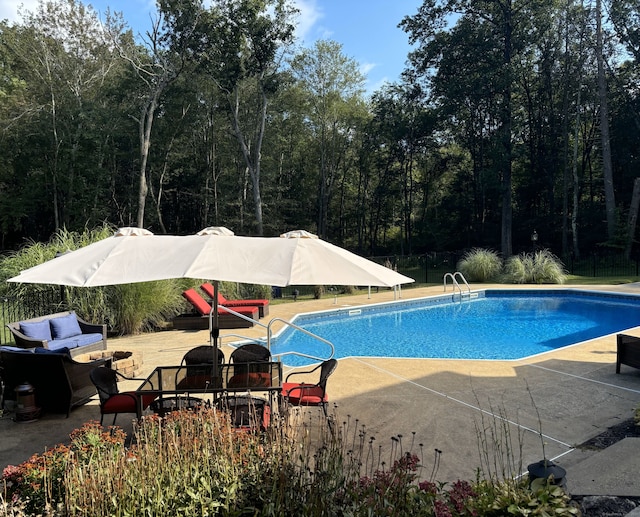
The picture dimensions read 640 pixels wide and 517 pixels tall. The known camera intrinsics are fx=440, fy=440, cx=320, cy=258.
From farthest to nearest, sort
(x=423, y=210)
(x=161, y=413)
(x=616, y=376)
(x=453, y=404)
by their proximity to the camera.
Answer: (x=423, y=210) → (x=616, y=376) → (x=453, y=404) → (x=161, y=413)

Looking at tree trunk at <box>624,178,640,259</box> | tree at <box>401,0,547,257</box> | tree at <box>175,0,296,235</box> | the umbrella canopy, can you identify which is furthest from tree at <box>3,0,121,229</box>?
tree trunk at <box>624,178,640,259</box>

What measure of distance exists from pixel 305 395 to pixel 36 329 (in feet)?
14.7

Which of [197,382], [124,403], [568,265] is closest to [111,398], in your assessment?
[124,403]

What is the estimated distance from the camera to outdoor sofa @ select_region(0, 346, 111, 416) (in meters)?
4.62

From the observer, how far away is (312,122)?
2853cm

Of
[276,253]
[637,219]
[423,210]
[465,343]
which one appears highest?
[423,210]

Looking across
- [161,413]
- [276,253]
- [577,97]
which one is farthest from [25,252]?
[577,97]

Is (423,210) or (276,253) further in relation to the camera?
(423,210)

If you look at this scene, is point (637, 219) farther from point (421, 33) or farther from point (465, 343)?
point (465, 343)

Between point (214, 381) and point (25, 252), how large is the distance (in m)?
7.42

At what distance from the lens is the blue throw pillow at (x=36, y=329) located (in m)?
6.23

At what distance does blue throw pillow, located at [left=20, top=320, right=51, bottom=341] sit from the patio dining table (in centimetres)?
315

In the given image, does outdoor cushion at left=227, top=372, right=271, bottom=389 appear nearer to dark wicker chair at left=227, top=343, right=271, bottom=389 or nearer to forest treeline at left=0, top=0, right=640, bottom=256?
dark wicker chair at left=227, top=343, right=271, bottom=389

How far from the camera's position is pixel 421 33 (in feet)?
80.1
